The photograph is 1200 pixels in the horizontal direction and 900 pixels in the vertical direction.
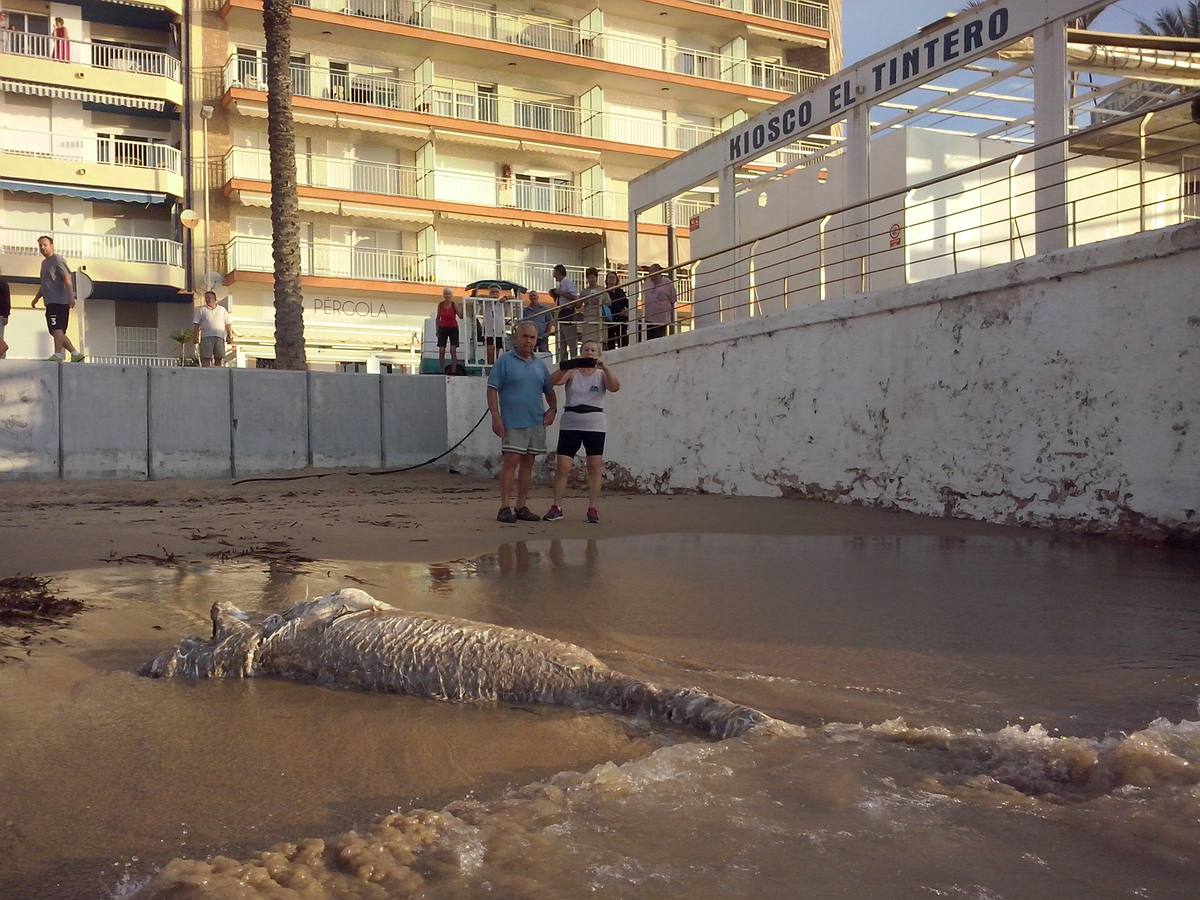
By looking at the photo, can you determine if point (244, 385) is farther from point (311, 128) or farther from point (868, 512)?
point (311, 128)

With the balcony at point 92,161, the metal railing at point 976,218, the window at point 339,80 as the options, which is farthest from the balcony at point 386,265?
the metal railing at point 976,218

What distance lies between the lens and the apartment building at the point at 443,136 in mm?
32344

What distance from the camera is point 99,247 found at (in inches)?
1212

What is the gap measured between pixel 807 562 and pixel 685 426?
5.84 meters

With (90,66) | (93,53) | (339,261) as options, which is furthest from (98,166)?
(339,261)

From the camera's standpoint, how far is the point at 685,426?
12.3 metres

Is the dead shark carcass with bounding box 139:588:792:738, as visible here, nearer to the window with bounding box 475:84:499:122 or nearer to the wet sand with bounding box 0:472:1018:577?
the wet sand with bounding box 0:472:1018:577

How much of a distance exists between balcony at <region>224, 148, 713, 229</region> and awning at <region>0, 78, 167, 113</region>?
2666mm

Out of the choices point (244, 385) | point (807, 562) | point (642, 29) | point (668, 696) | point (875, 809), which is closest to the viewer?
point (875, 809)

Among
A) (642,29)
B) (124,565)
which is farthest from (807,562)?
(642,29)

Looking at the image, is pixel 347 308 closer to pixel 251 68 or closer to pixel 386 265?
pixel 386 265

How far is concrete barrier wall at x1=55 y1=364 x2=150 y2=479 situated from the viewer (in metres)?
14.5

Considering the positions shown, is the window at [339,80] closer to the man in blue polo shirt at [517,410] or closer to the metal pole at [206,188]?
the metal pole at [206,188]

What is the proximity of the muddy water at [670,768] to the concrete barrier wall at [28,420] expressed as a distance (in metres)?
10.7
